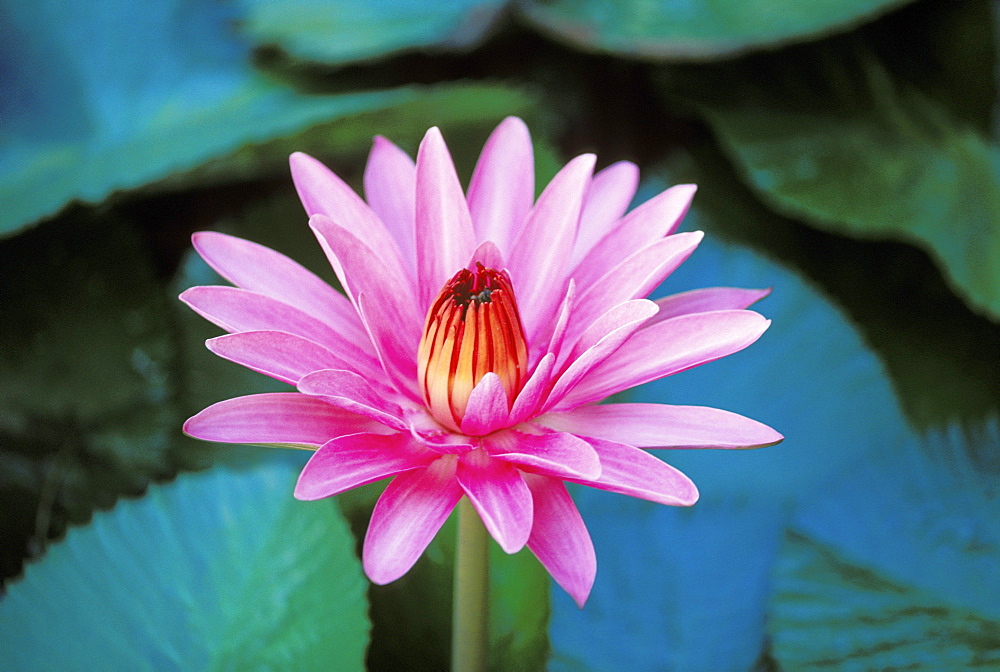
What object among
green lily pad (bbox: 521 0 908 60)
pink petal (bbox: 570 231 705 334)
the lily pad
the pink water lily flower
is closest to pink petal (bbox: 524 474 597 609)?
the pink water lily flower

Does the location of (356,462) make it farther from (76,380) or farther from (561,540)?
(76,380)

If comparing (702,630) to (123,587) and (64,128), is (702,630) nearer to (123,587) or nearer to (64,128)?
(123,587)

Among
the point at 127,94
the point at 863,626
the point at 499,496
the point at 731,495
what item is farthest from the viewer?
the point at 127,94

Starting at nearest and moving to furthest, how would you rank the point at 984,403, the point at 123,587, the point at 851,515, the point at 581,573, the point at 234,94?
the point at 581,573 → the point at 123,587 → the point at 851,515 → the point at 984,403 → the point at 234,94

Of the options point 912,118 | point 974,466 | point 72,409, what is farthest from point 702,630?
point 912,118

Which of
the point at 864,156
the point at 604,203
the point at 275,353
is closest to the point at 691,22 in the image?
the point at 864,156
